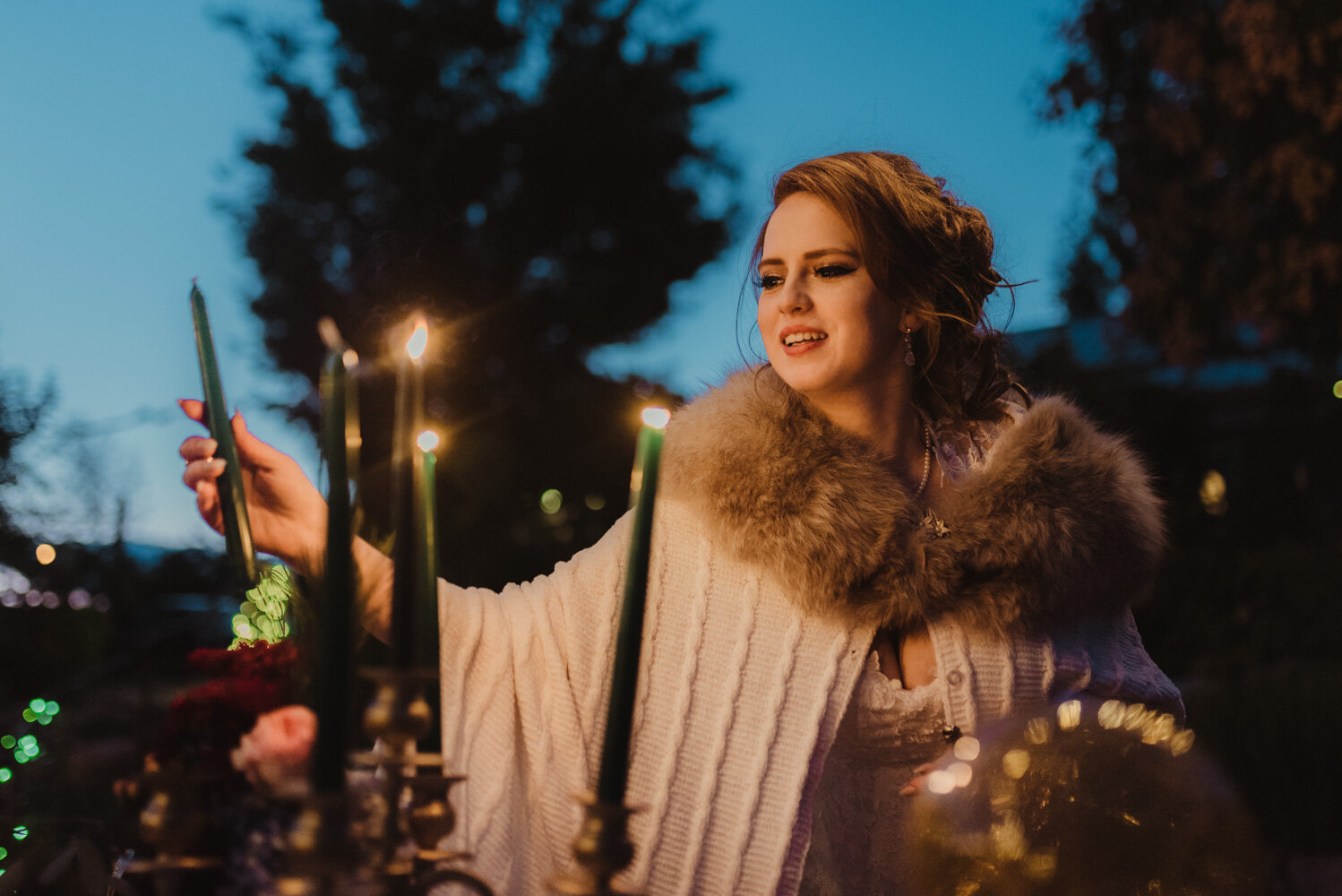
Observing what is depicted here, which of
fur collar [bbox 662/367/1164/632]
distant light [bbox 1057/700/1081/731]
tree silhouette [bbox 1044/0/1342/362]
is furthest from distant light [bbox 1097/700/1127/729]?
tree silhouette [bbox 1044/0/1342/362]

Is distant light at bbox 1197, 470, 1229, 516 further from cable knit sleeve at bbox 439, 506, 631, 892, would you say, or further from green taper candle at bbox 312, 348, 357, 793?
green taper candle at bbox 312, 348, 357, 793

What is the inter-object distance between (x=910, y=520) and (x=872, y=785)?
577mm

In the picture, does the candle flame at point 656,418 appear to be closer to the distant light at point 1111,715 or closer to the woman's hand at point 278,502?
the woman's hand at point 278,502

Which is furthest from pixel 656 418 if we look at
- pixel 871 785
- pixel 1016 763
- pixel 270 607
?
pixel 871 785

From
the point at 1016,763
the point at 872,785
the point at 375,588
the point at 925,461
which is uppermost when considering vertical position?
the point at 925,461

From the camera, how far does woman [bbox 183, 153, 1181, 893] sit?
1.72 meters

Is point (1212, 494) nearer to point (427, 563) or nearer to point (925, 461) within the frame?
point (925, 461)

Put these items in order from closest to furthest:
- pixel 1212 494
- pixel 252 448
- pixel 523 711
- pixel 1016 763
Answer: pixel 252 448, pixel 1016 763, pixel 523 711, pixel 1212 494

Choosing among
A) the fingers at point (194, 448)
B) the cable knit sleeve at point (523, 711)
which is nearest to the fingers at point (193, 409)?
the fingers at point (194, 448)

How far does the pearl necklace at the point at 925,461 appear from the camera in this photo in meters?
2.32

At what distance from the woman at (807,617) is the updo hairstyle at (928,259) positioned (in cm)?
1

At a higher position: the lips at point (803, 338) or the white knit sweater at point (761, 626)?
the lips at point (803, 338)

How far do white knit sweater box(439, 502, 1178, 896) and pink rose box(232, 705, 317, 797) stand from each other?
3.00 feet

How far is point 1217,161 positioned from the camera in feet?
26.9
